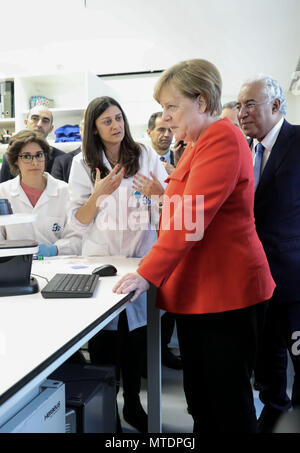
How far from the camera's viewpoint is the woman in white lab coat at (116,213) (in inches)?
69.5

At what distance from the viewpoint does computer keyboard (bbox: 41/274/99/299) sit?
43.8 inches

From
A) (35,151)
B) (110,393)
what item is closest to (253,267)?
(110,393)

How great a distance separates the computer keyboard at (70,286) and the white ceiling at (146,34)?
139 inches

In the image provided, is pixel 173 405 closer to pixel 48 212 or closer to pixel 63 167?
pixel 48 212

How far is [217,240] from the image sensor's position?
1034 mm

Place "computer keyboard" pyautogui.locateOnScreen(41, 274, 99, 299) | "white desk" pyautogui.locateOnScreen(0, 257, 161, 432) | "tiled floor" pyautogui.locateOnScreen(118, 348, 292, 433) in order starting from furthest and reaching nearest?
"tiled floor" pyautogui.locateOnScreen(118, 348, 292, 433)
"computer keyboard" pyautogui.locateOnScreen(41, 274, 99, 299)
"white desk" pyautogui.locateOnScreen(0, 257, 161, 432)

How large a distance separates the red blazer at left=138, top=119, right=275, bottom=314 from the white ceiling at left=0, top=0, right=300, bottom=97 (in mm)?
3505

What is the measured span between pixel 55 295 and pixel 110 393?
46 centimetres

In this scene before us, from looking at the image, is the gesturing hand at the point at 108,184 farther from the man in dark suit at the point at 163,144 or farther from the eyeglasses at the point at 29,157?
the man in dark suit at the point at 163,144

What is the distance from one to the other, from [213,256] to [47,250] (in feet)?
3.67

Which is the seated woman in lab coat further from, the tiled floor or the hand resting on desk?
the hand resting on desk

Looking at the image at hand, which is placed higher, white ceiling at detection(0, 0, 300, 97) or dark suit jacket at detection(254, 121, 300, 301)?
white ceiling at detection(0, 0, 300, 97)

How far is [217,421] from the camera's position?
1.06m

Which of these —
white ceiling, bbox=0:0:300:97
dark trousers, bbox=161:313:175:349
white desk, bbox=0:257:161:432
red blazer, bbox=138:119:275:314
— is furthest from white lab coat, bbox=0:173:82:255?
white ceiling, bbox=0:0:300:97
